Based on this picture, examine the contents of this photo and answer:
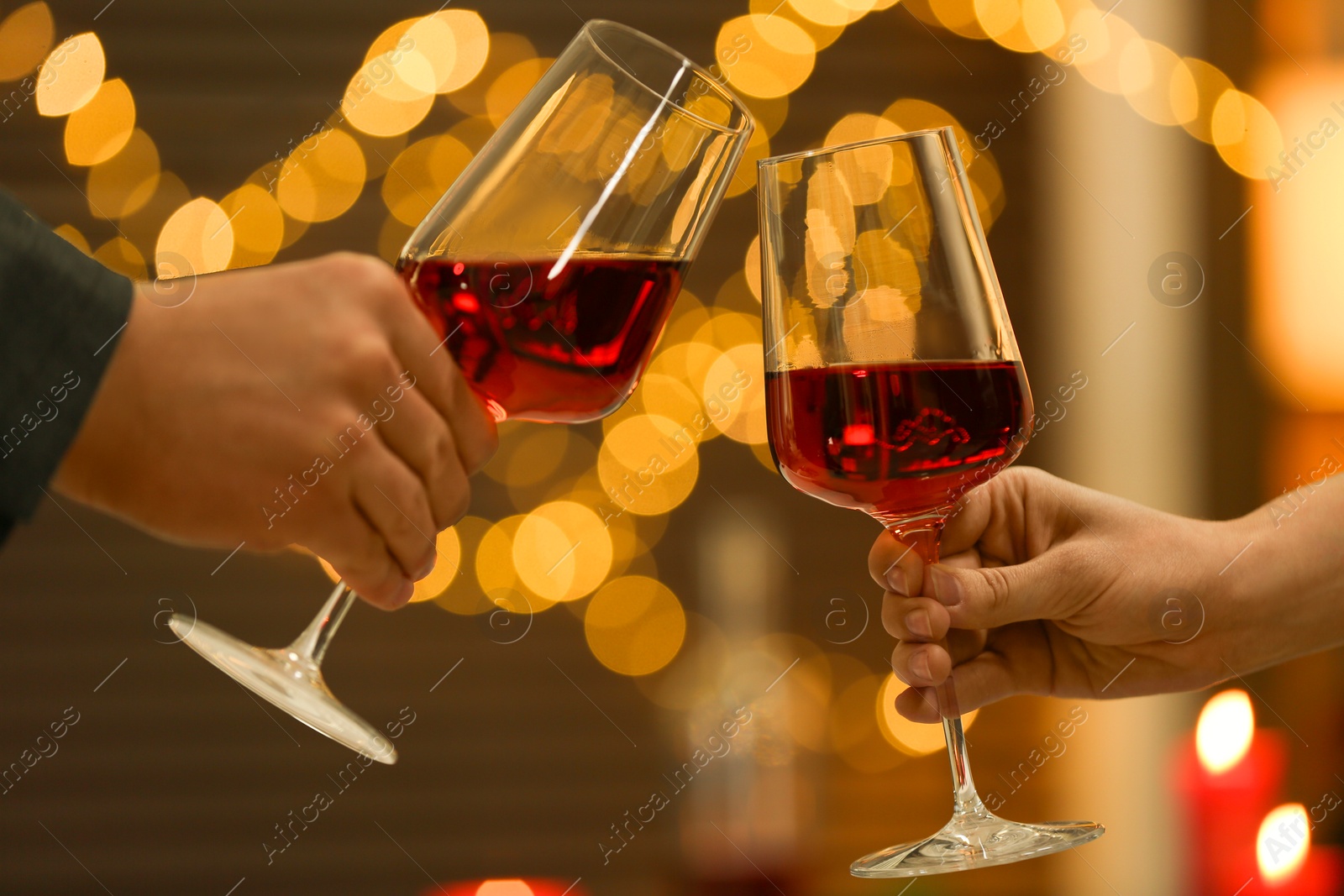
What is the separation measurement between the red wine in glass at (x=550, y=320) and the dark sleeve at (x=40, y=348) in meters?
0.19

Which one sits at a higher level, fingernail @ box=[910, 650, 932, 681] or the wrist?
the wrist

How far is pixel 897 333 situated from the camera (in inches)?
26.1

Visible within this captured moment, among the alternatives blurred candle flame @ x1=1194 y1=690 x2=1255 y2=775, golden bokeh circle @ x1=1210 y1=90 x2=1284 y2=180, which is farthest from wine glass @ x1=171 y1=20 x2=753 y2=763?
golden bokeh circle @ x1=1210 y1=90 x2=1284 y2=180

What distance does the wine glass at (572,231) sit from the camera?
67 centimetres

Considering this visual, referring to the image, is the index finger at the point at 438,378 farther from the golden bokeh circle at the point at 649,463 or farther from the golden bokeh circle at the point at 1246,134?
the golden bokeh circle at the point at 1246,134

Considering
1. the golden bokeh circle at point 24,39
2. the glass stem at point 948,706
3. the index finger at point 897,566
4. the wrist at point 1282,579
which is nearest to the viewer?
the glass stem at point 948,706

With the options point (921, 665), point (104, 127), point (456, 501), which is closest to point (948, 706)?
point (921, 665)

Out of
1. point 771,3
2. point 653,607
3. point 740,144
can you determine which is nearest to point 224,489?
point 740,144

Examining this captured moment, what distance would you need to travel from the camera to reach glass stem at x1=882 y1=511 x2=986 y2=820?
2.23ft

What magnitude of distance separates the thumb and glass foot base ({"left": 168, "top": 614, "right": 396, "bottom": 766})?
0.39 m

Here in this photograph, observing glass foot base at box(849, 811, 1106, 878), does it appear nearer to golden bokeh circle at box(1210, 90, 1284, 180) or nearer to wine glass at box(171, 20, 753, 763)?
wine glass at box(171, 20, 753, 763)

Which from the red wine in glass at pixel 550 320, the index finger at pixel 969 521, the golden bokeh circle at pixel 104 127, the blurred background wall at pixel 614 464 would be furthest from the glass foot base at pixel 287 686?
the golden bokeh circle at pixel 104 127

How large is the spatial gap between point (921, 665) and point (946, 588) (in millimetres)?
57

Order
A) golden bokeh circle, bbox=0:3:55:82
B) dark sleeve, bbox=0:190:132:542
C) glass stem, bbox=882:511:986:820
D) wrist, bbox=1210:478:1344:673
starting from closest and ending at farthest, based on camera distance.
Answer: dark sleeve, bbox=0:190:132:542 → glass stem, bbox=882:511:986:820 → wrist, bbox=1210:478:1344:673 → golden bokeh circle, bbox=0:3:55:82
